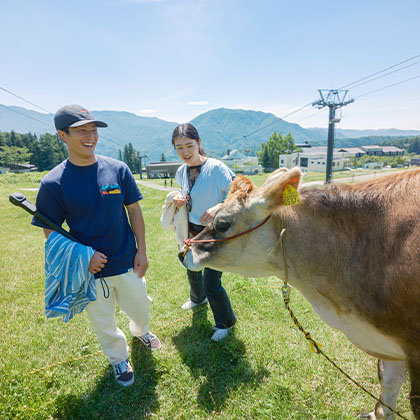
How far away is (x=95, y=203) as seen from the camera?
9.05 feet

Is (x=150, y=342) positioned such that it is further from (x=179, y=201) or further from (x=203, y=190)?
(x=203, y=190)

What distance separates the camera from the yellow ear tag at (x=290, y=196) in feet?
6.83

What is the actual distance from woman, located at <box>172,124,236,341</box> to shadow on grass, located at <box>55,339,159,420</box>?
109 centimetres

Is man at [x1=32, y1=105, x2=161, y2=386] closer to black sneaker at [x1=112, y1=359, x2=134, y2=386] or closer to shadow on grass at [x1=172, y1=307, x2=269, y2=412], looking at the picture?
black sneaker at [x1=112, y1=359, x2=134, y2=386]

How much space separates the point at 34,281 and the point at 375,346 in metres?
7.09

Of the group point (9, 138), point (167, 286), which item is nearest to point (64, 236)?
point (167, 286)

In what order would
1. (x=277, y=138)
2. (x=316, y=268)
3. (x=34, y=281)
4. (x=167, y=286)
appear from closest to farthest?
(x=316, y=268), (x=167, y=286), (x=34, y=281), (x=277, y=138)

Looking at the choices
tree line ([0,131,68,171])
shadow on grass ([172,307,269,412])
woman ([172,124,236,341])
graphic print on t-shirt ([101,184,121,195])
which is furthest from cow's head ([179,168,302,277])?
tree line ([0,131,68,171])

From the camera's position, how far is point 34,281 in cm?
633

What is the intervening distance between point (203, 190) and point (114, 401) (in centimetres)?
273

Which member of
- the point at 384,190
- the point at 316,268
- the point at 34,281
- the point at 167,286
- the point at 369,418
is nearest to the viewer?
the point at 384,190

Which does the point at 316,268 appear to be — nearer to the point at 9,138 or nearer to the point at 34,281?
the point at 34,281

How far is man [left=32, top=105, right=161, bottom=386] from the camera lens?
2625 mm

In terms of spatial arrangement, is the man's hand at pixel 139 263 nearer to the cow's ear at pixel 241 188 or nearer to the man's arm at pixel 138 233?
the man's arm at pixel 138 233
